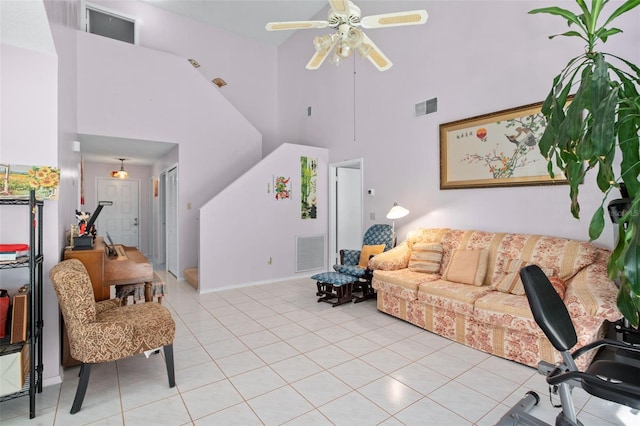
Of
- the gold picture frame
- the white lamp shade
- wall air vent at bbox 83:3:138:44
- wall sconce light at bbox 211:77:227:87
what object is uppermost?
wall air vent at bbox 83:3:138:44

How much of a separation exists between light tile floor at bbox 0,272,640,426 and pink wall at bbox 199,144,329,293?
5.26 ft

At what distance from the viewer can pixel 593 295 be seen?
2.54 meters

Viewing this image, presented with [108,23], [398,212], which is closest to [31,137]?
[398,212]

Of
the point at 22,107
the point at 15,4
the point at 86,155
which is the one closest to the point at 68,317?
the point at 22,107

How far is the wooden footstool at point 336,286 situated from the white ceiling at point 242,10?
5.40 m

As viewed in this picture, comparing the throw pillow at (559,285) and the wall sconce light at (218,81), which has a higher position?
the wall sconce light at (218,81)

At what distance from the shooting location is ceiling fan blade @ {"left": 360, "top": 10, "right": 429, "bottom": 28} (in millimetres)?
2615

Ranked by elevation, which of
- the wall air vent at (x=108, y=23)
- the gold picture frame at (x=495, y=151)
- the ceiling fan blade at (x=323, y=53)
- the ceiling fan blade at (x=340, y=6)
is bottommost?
the gold picture frame at (x=495, y=151)

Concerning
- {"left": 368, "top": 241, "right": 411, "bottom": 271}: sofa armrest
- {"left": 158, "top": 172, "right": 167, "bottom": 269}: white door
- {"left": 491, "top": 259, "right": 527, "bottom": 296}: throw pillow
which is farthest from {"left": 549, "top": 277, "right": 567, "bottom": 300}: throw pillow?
{"left": 158, "top": 172, "right": 167, "bottom": 269}: white door

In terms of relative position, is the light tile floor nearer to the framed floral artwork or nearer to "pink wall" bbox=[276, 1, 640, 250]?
the framed floral artwork

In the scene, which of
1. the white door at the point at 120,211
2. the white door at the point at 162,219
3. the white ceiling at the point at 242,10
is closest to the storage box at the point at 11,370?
the white door at the point at 162,219

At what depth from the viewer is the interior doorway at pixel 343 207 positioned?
6.40 m

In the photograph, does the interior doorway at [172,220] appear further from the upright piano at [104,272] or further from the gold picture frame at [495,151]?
the gold picture frame at [495,151]

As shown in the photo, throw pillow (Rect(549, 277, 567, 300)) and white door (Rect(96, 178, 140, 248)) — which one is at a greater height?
white door (Rect(96, 178, 140, 248))
